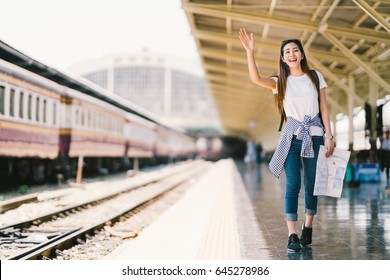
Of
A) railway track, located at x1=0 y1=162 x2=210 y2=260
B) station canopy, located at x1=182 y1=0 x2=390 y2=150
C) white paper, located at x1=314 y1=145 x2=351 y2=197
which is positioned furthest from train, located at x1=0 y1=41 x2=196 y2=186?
white paper, located at x1=314 y1=145 x2=351 y2=197

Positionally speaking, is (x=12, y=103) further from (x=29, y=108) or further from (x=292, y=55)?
(x=292, y=55)

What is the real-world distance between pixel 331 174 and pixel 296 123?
507mm

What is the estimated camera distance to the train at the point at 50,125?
1234 centimetres

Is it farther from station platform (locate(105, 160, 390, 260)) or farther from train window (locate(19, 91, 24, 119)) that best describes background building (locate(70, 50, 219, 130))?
station platform (locate(105, 160, 390, 260))

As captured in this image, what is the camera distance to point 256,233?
6066mm

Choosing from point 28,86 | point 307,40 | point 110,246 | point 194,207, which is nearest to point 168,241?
point 110,246

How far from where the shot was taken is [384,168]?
11969 millimetres

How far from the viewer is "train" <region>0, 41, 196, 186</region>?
12.3 m

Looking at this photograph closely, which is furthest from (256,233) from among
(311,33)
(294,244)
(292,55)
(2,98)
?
(2,98)

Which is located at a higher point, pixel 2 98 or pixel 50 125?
pixel 2 98

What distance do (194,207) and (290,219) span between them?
4.91m

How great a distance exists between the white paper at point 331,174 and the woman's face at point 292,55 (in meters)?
0.71

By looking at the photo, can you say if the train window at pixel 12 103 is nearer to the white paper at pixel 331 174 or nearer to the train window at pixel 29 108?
the train window at pixel 29 108

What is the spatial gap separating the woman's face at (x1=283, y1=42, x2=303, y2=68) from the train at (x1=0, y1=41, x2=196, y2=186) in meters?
8.09
